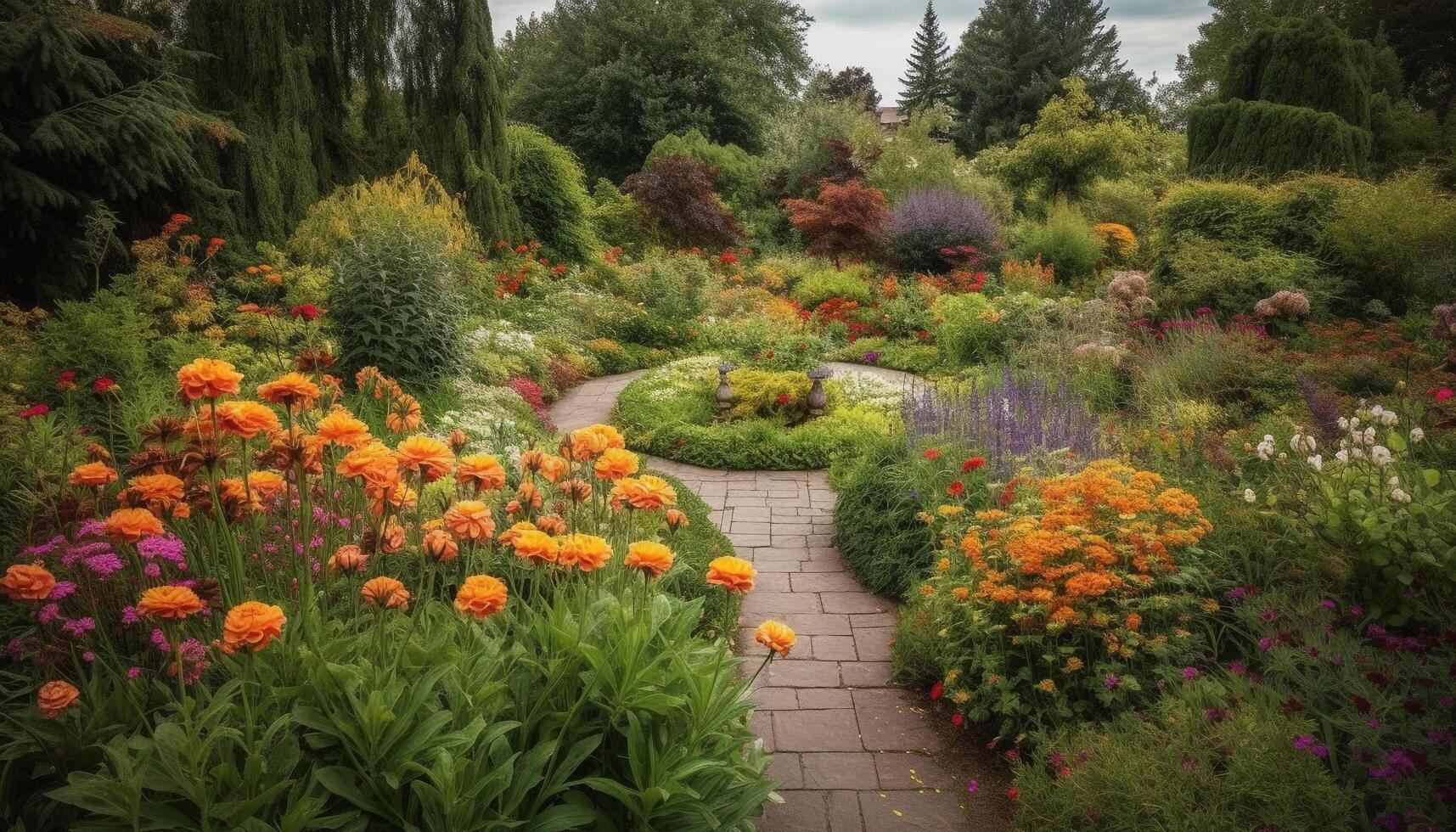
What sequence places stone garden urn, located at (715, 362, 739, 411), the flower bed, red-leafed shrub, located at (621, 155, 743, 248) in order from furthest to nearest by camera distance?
1. red-leafed shrub, located at (621, 155, 743, 248)
2. stone garden urn, located at (715, 362, 739, 411)
3. the flower bed

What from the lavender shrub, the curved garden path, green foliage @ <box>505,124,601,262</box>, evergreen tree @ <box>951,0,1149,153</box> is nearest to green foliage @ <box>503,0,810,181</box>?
green foliage @ <box>505,124,601,262</box>

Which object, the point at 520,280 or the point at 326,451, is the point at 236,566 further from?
the point at 520,280

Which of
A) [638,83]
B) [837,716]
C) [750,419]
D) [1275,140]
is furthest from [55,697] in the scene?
[638,83]

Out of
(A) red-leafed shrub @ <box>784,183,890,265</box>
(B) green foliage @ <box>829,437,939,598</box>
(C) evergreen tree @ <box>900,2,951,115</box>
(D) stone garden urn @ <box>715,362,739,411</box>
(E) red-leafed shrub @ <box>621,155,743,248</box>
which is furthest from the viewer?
(C) evergreen tree @ <box>900,2,951,115</box>

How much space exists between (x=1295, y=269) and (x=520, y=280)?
8.81m

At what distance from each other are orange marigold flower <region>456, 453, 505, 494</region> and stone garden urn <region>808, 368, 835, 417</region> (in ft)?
16.7

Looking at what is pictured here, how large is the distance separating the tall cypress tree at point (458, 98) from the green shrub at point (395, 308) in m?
4.31

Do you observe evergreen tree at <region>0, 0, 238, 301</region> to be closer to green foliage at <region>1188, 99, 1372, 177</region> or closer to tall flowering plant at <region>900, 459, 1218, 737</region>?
tall flowering plant at <region>900, 459, 1218, 737</region>

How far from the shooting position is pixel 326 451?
7.57 feet

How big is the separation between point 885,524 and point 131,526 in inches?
136

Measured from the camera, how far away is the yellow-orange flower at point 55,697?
1531mm

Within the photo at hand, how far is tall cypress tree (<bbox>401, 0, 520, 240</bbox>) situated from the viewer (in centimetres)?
1004

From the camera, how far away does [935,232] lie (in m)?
12.4

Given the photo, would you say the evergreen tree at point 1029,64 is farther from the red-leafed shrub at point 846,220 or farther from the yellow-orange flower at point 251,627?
the yellow-orange flower at point 251,627
